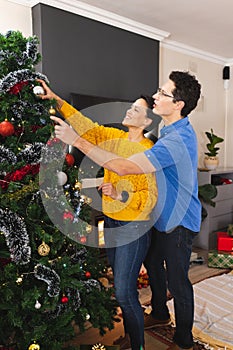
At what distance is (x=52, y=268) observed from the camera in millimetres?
1391

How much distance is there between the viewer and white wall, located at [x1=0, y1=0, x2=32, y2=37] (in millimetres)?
2588

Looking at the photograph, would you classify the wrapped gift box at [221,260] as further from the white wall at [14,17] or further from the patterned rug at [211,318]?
the white wall at [14,17]


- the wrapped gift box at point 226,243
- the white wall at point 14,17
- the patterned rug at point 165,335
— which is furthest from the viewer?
the wrapped gift box at point 226,243

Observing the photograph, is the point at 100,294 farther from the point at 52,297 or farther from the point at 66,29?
the point at 66,29

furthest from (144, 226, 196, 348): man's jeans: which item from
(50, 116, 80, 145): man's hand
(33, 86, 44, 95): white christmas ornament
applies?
(33, 86, 44, 95): white christmas ornament

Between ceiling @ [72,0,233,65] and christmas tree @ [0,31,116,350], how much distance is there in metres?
1.80

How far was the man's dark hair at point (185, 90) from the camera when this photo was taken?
162cm

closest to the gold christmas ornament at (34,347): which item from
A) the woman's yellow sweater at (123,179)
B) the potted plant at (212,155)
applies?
the woman's yellow sweater at (123,179)

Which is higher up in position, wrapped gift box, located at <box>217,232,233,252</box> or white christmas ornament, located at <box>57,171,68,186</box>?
white christmas ornament, located at <box>57,171,68,186</box>

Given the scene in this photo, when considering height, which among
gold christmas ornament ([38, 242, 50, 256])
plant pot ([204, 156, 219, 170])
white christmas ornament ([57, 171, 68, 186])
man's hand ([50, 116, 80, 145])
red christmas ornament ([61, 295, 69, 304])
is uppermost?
man's hand ([50, 116, 80, 145])

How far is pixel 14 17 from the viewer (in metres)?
2.64

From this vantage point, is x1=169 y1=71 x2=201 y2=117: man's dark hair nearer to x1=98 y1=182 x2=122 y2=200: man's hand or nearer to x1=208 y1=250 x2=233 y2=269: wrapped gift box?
x1=98 y1=182 x2=122 y2=200: man's hand

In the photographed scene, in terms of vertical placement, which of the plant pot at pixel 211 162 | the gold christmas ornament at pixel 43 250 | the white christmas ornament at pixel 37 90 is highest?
the white christmas ornament at pixel 37 90

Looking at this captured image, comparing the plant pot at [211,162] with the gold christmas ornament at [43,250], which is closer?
the gold christmas ornament at [43,250]
